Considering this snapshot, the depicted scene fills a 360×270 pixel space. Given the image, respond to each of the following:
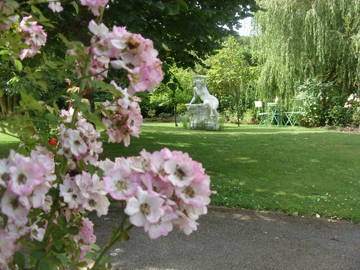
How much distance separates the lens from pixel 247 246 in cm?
369

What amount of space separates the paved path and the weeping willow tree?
13066mm

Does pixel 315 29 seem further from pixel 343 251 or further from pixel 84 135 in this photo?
pixel 84 135

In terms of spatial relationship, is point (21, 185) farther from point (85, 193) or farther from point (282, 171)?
point (282, 171)

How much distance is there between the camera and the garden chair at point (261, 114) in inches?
775

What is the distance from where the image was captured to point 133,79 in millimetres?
1189

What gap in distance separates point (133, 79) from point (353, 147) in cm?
979

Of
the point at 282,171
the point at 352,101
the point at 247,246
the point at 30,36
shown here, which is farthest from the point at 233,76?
the point at 30,36

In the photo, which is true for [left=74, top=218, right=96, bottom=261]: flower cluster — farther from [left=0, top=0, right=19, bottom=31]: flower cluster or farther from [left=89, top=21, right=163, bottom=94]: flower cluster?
[left=0, top=0, right=19, bottom=31]: flower cluster

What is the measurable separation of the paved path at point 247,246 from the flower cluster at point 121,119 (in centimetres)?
194

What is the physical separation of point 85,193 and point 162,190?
0.36 m

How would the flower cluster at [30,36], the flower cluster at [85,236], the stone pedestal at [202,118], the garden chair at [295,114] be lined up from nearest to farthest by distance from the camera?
the flower cluster at [85,236] < the flower cluster at [30,36] < the stone pedestal at [202,118] < the garden chair at [295,114]

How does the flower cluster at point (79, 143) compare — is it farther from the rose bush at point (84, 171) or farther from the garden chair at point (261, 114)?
the garden chair at point (261, 114)

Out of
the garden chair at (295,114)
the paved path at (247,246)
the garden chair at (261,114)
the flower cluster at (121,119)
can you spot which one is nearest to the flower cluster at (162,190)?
the flower cluster at (121,119)

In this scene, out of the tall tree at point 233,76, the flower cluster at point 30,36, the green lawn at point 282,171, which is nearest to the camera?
the flower cluster at point 30,36
